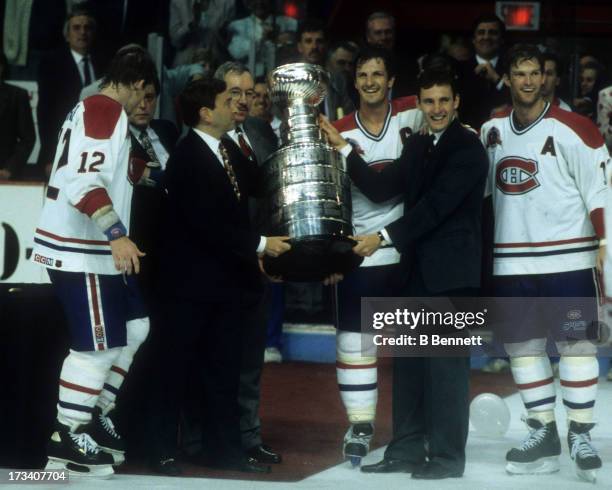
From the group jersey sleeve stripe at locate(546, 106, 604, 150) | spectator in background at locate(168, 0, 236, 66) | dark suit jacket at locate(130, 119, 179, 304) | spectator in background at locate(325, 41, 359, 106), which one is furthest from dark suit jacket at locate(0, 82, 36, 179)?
jersey sleeve stripe at locate(546, 106, 604, 150)

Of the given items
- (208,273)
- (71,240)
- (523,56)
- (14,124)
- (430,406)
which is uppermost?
(14,124)

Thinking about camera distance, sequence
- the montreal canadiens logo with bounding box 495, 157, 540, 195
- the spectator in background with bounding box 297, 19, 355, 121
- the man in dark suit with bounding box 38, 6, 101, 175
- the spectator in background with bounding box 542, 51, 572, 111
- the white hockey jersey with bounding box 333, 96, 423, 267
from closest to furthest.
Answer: the montreal canadiens logo with bounding box 495, 157, 540, 195, the white hockey jersey with bounding box 333, 96, 423, 267, the spectator in background with bounding box 542, 51, 572, 111, the spectator in background with bounding box 297, 19, 355, 121, the man in dark suit with bounding box 38, 6, 101, 175

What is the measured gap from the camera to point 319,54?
8516 millimetres

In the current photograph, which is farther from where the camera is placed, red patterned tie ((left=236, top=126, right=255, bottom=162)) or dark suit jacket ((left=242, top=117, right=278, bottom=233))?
dark suit jacket ((left=242, top=117, right=278, bottom=233))

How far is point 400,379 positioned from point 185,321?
0.89m

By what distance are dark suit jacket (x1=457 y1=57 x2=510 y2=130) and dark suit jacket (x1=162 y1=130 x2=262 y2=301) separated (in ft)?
9.34

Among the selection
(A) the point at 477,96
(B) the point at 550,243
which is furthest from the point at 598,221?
(A) the point at 477,96

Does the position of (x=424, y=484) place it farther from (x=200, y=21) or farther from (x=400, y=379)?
(x=200, y=21)

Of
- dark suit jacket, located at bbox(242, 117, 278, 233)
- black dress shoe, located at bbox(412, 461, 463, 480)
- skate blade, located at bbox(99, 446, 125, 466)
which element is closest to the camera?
black dress shoe, located at bbox(412, 461, 463, 480)

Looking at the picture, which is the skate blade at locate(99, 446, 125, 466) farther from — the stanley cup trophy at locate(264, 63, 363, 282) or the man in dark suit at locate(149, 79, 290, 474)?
the stanley cup trophy at locate(264, 63, 363, 282)

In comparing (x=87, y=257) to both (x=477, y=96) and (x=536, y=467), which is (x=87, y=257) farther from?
(x=477, y=96)

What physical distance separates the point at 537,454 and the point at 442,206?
110 cm

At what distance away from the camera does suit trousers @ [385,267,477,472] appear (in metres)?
5.16

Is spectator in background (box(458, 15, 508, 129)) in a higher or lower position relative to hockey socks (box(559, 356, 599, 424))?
higher
